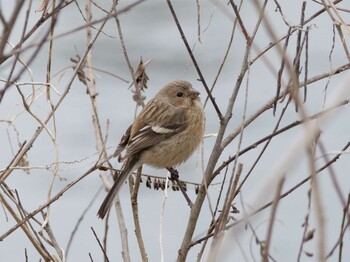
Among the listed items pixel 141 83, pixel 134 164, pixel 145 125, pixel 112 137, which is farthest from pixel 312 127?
pixel 112 137

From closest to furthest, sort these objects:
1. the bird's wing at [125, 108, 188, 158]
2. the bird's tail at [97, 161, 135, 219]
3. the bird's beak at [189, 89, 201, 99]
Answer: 1. the bird's tail at [97, 161, 135, 219]
2. the bird's wing at [125, 108, 188, 158]
3. the bird's beak at [189, 89, 201, 99]

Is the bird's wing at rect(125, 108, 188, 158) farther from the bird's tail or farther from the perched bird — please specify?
the bird's tail

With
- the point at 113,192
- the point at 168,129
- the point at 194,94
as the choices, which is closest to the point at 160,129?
the point at 168,129

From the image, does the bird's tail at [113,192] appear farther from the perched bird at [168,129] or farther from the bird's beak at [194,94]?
the bird's beak at [194,94]

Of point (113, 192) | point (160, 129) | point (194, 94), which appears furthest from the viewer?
point (194, 94)

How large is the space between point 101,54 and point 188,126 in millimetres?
4335

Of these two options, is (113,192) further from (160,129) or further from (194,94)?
(194,94)

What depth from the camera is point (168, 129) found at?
5762 millimetres

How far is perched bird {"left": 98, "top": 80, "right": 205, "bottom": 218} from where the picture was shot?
5.51 metres

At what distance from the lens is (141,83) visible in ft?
15.3

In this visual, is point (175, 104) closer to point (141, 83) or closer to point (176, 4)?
point (141, 83)

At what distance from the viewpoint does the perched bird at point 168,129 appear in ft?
18.1

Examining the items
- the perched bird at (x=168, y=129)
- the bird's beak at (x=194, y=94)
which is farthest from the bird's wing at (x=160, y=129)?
the bird's beak at (x=194, y=94)

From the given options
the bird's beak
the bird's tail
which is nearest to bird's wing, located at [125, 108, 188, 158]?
the bird's beak
